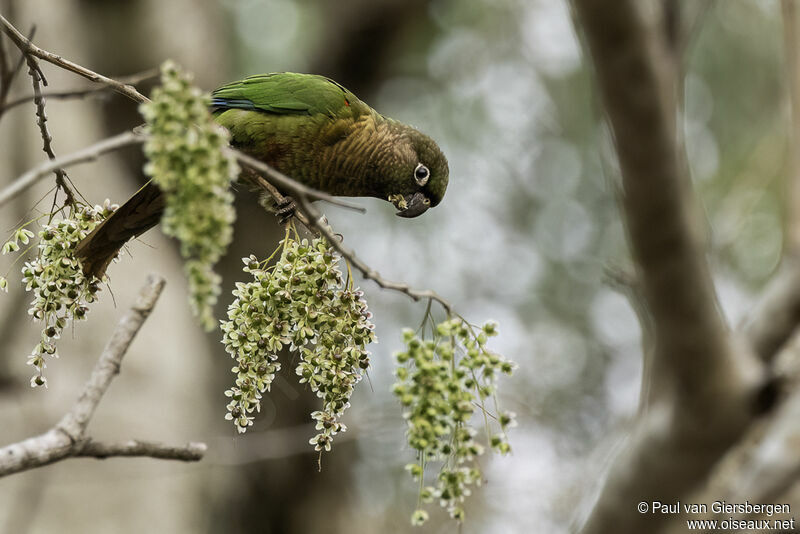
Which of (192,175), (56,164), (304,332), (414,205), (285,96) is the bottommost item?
(56,164)

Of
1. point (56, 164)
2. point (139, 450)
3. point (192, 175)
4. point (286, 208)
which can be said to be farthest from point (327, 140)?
point (56, 164)

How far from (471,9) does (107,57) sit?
→ 4.33 m

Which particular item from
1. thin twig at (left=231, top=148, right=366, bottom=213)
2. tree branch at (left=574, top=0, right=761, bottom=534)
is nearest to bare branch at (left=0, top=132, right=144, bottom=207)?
thin twig at (left=231, top=148, right=366, bottom=213)

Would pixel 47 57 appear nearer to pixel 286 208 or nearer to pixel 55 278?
pixel 55 278

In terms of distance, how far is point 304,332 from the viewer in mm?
2066

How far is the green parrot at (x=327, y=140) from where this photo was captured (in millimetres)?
3455

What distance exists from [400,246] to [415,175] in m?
4.49

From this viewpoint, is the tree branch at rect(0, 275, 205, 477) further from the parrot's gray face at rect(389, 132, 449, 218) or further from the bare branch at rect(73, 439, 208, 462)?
the parrot's gray face at rect(389, 132, 449, 218)

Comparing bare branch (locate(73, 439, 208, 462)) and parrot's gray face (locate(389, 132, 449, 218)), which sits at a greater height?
parrot's gray face (locate(389, 132, 449, 218))

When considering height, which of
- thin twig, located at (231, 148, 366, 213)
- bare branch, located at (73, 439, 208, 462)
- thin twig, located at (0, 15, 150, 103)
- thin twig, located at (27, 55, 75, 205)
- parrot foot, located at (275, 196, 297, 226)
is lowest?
bare branch, located at (73, 439, 208, 462)

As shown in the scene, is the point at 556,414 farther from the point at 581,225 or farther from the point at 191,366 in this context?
the point at 191,366

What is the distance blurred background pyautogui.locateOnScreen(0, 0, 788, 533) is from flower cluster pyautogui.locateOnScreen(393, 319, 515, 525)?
12.2ft

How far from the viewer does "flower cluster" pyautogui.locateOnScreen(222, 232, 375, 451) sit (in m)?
2.04

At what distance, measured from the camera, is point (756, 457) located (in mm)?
2473
